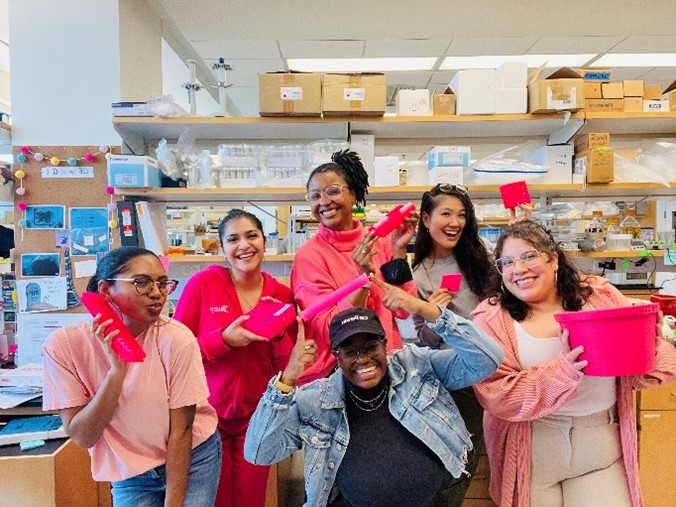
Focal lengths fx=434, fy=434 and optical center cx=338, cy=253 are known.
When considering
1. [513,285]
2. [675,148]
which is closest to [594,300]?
[513,285]

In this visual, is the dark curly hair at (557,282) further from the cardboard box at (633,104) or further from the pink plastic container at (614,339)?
the cardboard box at (633,104)

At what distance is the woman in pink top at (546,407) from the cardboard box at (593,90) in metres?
1.57

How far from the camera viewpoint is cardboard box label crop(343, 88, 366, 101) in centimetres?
236

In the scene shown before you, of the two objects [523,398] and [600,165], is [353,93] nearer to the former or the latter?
[600,165]

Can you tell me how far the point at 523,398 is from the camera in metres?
1.27

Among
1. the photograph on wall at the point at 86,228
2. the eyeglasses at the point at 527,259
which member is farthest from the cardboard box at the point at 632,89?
the photograph on wall at the point at 86,228

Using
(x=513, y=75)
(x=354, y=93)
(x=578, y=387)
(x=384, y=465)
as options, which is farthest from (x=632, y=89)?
(x=384, y=465)

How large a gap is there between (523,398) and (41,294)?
2.62m

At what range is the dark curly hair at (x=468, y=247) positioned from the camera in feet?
5.60

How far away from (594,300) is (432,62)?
10.8ft

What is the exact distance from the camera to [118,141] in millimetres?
2572

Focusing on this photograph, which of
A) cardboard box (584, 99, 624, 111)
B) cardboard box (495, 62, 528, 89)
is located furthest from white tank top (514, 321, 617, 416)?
cardboard box (584, 99, 624, 111)

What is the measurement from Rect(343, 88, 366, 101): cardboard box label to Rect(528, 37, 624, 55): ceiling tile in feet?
6.92

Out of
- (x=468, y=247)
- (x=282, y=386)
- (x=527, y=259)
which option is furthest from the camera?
(x=468, y=247)
